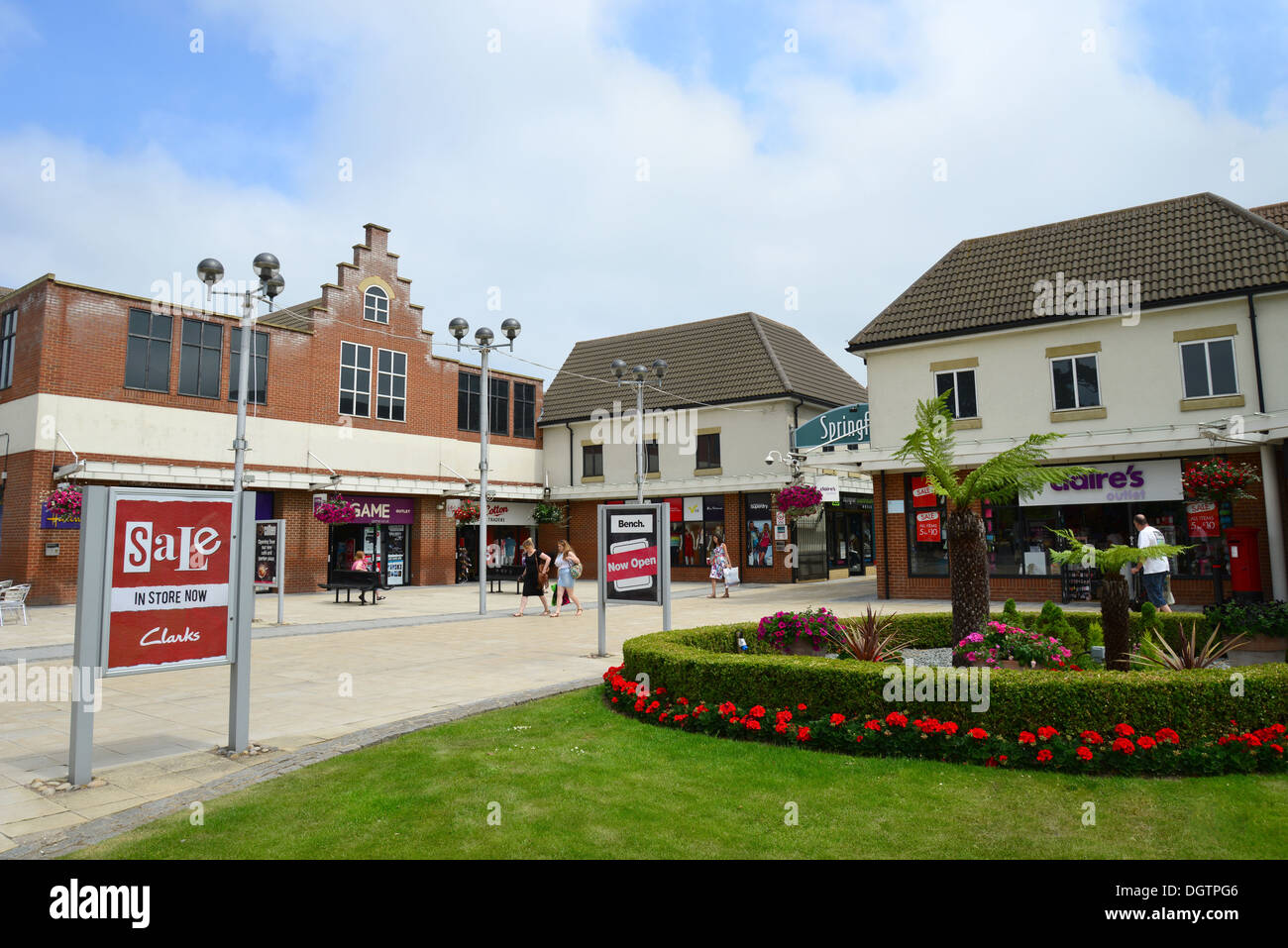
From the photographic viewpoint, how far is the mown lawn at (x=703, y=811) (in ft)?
14.7

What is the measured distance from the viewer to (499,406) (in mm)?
37031

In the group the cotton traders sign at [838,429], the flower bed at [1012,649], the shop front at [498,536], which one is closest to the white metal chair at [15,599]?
the shop front at [498,536]

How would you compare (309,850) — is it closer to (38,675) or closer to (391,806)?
(391,806)

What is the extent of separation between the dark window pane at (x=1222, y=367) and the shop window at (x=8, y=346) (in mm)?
32974

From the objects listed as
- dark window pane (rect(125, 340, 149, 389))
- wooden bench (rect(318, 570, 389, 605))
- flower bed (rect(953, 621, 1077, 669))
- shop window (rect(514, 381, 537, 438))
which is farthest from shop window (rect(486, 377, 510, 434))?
flower bed (rect(953, 621, 1077, 669))

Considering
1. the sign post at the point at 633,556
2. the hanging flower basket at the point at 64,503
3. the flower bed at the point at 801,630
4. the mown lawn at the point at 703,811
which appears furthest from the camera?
the hanging flower basket at the point at 64,503

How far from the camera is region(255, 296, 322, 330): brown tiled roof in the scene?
2972 cm

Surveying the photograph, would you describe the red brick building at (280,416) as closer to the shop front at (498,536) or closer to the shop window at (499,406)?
the shop window at (499,406)

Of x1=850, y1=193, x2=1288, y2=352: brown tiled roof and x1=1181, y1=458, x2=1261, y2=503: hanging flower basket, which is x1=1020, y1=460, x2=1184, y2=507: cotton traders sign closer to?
x1=1181, y1=458, x2=1261, y2=503: hanging flower basket

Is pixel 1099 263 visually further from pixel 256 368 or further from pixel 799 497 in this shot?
pixel 256 368

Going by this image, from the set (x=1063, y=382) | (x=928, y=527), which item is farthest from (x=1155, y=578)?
(x=928, y=527)

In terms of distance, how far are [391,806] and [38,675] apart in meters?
9.64

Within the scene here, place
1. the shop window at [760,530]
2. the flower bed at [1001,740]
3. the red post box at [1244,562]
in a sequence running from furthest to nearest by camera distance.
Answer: the shop window at [760,530] < the red post box at [1244,562] < the flower bed at [1001,740]
